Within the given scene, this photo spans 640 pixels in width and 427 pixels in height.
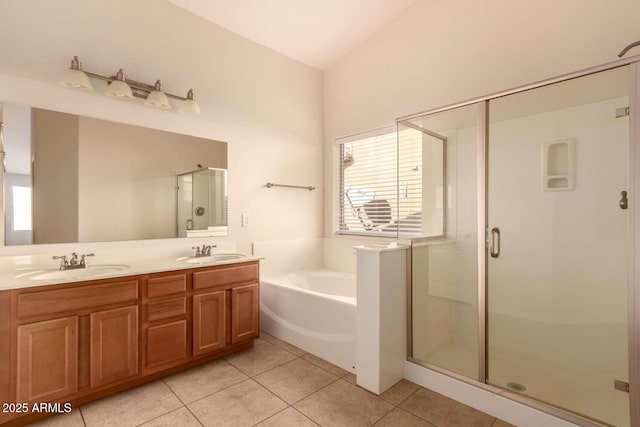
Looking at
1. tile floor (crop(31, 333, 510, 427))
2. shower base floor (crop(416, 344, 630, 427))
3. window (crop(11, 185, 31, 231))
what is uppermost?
window (crop(11, 185, 31, 231))

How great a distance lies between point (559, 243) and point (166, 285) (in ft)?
9.03

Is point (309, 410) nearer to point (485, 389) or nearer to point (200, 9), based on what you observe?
point (485, 389)

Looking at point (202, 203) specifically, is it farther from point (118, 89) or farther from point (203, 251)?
point (118, 89)

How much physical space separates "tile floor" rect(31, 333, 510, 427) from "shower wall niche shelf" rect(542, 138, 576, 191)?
1578mm

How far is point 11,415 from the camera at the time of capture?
4.94 feet

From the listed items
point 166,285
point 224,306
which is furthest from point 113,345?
point 224,306

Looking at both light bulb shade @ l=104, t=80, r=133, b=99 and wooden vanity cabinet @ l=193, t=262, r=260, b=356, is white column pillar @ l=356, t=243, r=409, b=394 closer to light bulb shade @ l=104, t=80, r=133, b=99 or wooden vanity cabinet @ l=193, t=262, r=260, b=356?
wooden vanity cabinet @ l=193, t=262, r=260, b=356

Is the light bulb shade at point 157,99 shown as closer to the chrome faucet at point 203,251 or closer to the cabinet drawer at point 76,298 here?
the chrome faucet at point 203,251

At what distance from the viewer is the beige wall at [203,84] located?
1.99 meters

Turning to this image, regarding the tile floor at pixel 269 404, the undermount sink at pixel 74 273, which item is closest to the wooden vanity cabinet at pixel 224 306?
the tile floor at pixel 269 404

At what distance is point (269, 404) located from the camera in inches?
71.1

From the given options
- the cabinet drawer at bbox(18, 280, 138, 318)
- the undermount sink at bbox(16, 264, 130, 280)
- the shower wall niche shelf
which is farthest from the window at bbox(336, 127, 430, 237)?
the undermount sink at bbox(16, 264, 130, 280)

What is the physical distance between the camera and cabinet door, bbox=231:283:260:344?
236 centimetres

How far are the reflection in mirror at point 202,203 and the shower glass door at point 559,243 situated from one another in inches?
86.3
